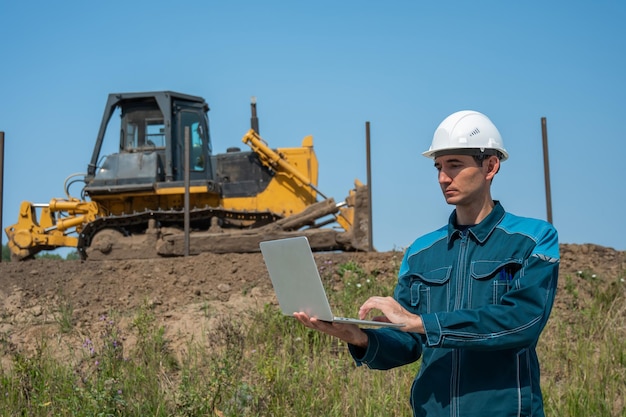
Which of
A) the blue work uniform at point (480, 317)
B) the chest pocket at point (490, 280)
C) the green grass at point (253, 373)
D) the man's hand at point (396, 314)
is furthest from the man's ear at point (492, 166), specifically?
the green grass at point (253, 373)

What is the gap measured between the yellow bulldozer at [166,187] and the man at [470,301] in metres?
11.4

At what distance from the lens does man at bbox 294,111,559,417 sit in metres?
2.47

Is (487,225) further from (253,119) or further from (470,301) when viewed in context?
(253,119)

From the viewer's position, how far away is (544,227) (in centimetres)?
261

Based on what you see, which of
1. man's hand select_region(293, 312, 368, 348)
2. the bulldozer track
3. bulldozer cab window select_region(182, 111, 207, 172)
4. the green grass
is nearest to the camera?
man's hand select_region(293, 312, 368, 348)

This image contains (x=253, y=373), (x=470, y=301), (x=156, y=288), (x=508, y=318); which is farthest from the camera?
(x=156, y=288)

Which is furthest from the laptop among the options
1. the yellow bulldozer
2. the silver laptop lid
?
the yellow bulldozer

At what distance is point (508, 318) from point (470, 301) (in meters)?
0.23

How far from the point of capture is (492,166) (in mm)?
2836

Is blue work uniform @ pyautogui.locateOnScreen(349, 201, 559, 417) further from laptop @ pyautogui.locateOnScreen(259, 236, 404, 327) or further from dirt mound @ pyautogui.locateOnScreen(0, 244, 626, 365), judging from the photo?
dirt mound @ pyautogui.locateOnScreen(0, 244, 626, 365)

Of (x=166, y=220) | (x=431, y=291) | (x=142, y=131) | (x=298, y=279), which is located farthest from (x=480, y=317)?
(x=142, y=131)

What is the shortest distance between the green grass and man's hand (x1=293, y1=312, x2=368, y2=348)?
9.67 ft

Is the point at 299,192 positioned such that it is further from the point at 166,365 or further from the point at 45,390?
the point at 45,390

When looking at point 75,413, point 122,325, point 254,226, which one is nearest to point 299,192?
point 254,226
